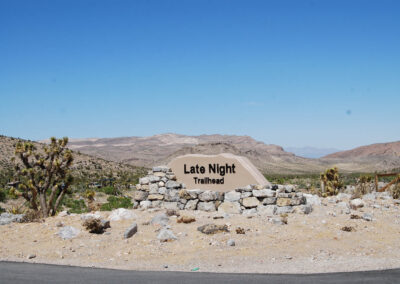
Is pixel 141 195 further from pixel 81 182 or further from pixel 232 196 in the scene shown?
pixel 81 182

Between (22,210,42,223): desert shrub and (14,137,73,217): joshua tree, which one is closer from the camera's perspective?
(22,210,42,223): desert shrub

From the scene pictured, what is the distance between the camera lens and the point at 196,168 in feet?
53.5

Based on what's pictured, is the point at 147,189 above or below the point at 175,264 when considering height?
above

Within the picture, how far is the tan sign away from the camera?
50.6 ft

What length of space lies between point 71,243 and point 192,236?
3.47m

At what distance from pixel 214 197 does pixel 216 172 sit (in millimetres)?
1036

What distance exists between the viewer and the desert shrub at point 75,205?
2185 cm

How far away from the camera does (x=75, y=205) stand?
23484 millimetres

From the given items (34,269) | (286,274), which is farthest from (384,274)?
(34,269)

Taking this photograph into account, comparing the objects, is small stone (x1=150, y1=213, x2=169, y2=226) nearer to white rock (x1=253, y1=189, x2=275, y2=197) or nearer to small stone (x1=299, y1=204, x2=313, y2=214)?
white rock (x1=253, y1=189, x2=275, y2=197)

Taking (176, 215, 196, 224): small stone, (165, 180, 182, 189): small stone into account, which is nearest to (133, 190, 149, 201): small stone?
(165, 180, 182, 189): small stone

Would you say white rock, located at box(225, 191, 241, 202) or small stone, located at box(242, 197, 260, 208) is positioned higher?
white rock, located at box(225, 191, 241, 202)

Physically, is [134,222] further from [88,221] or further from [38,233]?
[38,233]

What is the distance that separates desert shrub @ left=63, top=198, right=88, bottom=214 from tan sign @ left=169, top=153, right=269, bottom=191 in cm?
777
